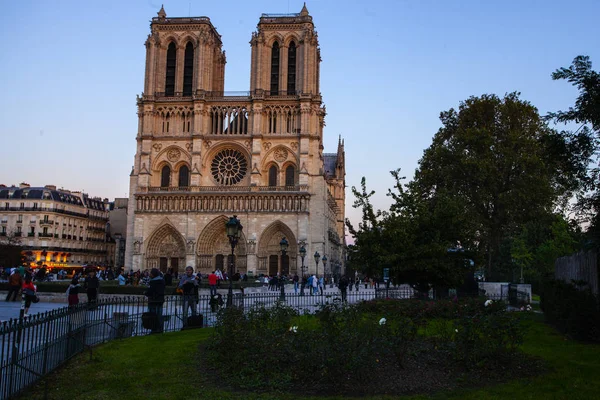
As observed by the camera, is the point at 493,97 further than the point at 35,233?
No

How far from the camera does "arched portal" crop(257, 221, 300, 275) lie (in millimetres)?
47844

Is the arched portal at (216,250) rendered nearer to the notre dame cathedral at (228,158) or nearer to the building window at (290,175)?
the notre dame cathedral at (228,158)

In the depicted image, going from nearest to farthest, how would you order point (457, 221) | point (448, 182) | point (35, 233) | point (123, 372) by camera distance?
1. point (123, 372)
2. point (457, 221)
3. point (448, 182)
4. point (35, 233)

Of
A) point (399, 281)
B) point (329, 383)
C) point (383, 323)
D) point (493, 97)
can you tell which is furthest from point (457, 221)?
point (493, 97)

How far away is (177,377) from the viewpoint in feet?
27.6

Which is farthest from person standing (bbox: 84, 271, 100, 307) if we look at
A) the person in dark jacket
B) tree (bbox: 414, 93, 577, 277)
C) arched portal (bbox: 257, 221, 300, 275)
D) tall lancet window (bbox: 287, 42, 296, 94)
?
tall lancet window (bbox: 287, 42, 296, 94)

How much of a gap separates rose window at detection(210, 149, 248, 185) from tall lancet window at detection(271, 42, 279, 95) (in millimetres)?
6371

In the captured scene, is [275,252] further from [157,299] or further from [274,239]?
[157,299]

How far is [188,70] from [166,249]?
1578cm

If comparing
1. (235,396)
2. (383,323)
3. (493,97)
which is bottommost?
(235,396)

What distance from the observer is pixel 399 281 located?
20812mm

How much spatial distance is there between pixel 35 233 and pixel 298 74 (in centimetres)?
3159

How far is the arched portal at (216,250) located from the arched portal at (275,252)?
1530mm

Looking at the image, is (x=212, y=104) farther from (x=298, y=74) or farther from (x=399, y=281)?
(x=399, y=281)
